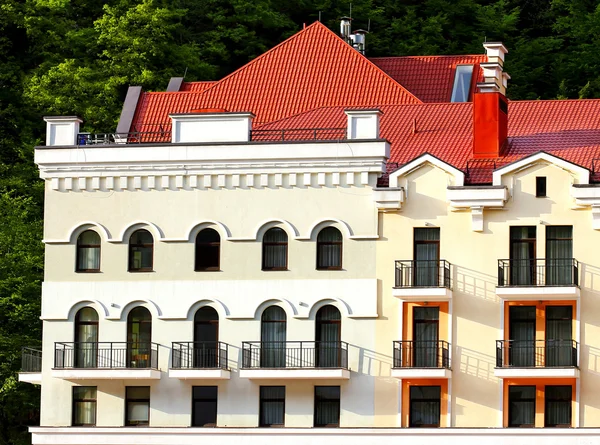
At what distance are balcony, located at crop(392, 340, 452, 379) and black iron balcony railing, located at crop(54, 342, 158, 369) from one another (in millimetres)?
6812

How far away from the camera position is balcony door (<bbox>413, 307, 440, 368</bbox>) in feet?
199

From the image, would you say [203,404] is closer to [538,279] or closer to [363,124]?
[363,124]

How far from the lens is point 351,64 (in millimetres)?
73812

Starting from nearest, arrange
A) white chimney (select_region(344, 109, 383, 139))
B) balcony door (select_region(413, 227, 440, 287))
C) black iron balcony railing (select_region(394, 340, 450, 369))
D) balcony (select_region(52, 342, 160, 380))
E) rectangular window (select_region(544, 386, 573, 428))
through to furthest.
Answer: rectangular window (select_region(544, 386, 573, 428))
black iron balcony railing (select_region(394, 340, 450, 369))
balcony door (select_region(413, 227, 440, 287))
balcony (select_region(52, 342, 160, 380))
white chimney (select_region(344, 109, 383, 139))

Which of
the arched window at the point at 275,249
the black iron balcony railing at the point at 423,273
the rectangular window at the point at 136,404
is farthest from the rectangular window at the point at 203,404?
the black iron balcony railing at the point at 423,273

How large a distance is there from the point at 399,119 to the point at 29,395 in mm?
16370

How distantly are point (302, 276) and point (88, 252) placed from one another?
6234 millimetres

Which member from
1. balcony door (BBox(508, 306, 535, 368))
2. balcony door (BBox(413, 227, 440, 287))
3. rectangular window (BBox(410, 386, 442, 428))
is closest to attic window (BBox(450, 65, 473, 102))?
balcony door (BBox(413, 227, 440, 287))

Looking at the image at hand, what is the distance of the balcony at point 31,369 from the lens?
6356cm

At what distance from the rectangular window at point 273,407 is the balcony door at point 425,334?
150 inches

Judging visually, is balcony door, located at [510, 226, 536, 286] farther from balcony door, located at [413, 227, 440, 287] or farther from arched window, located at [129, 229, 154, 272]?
arched window, located at [129, 229, 154, 272]

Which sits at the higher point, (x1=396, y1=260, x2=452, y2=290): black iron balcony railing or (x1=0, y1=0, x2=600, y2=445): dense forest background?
(x1=0, y1=0, x2=600, y2=445): dense forest background

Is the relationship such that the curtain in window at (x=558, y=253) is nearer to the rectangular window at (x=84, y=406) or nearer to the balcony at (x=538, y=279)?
the balcony at (x=538, y=279)

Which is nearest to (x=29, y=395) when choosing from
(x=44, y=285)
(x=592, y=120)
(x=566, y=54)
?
(x=44, y=285)
